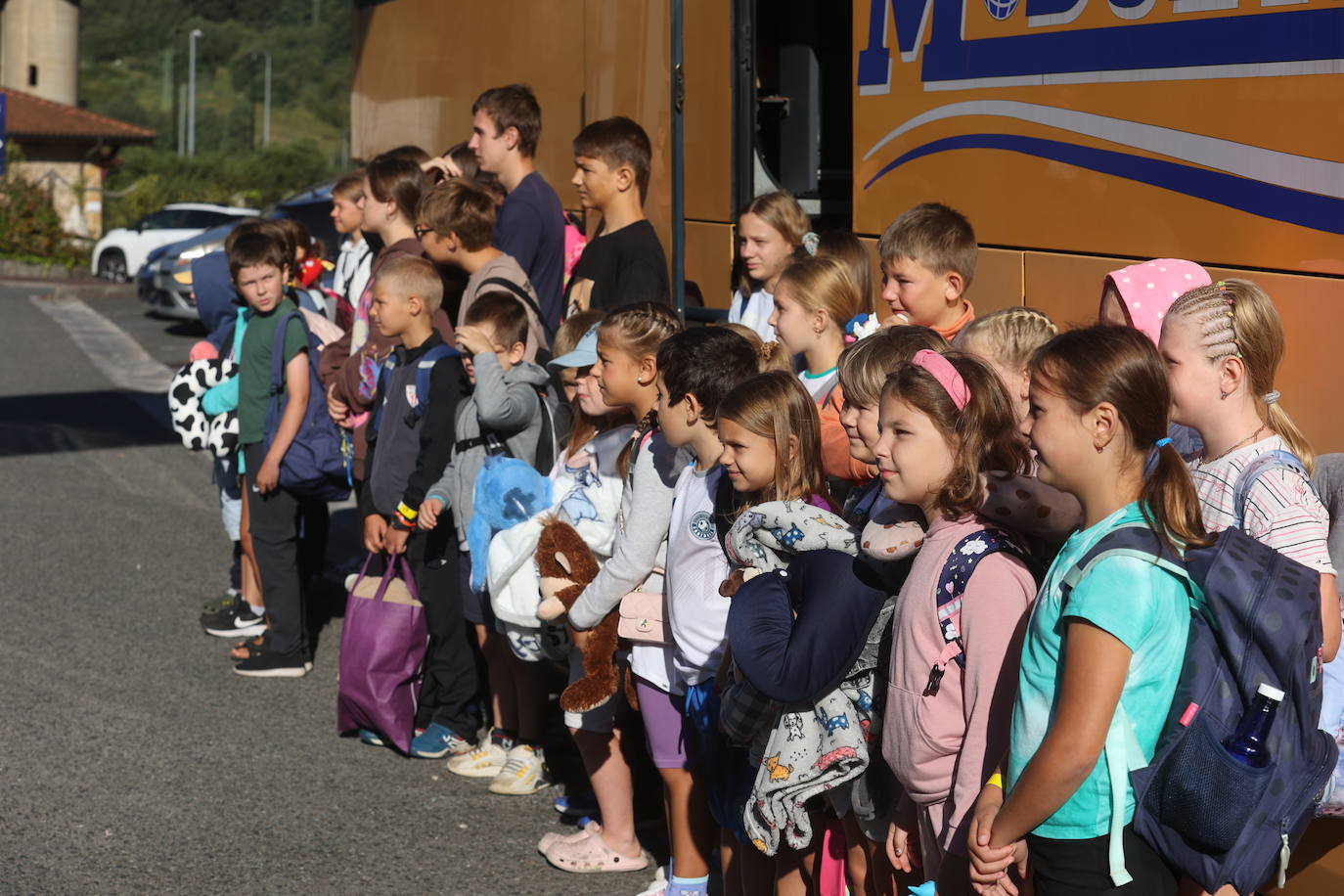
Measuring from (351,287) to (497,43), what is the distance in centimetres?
163

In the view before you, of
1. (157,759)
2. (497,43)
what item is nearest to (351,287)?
(497,43)

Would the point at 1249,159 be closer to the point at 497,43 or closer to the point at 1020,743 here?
the point at 1020,743

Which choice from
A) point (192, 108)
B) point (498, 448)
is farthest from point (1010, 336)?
point (192, 108)

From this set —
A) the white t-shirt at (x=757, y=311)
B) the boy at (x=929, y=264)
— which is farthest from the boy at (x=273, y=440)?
the boy at (x=929, y=264)

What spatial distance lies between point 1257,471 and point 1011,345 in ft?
2.21

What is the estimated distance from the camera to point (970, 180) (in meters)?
4.11

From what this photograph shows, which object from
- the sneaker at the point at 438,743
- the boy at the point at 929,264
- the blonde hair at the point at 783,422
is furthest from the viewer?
the sneaker at the point at 438,743

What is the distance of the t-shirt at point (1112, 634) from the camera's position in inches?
93.4

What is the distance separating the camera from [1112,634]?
235 cm

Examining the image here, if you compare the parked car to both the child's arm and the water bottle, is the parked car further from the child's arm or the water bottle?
the water bottle

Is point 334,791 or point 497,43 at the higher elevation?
point 497,43

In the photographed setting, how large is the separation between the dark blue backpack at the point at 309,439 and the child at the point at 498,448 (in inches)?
43.0

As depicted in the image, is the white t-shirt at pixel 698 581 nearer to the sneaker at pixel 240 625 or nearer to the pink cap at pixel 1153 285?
the pink cap at pixel 1153 285

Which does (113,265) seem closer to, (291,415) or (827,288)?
(291,415)
